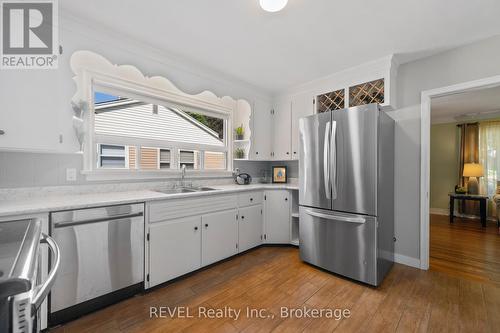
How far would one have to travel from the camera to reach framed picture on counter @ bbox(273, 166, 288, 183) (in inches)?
149

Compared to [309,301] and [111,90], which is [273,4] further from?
[309,301]

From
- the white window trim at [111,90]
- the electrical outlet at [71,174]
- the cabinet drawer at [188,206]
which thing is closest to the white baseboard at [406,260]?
the cabinet drawer at [188,206]

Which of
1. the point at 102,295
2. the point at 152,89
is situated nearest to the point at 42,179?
the point at 102,295

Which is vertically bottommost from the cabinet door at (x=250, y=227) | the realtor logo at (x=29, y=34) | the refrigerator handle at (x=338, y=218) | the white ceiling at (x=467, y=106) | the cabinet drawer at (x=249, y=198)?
the cabinet door at (x=250, y=227)

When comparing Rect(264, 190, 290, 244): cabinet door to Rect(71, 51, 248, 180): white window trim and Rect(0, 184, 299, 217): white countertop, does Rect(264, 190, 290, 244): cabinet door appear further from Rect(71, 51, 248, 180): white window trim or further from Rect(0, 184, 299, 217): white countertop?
Rect(0, 184, 299, 217): white countertop

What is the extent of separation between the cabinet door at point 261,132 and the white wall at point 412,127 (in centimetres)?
187

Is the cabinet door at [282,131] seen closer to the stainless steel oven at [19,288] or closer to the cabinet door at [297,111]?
the cabinet door at [297,111]

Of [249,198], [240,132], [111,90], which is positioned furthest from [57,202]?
[240,132]

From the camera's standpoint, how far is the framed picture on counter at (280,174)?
3.78 metres

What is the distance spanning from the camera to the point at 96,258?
1.75 m

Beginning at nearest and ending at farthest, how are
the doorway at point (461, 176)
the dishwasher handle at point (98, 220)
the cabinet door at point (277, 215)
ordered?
the dishwasher handle at point (98, 220) → the doorway at point (461, 176) → the cabinet door at point (277, 215)

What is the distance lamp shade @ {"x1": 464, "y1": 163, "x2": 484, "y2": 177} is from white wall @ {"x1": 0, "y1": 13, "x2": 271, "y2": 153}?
5.97 m

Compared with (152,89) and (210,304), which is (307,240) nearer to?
(210,304)

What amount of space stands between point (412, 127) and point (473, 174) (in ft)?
12.3
